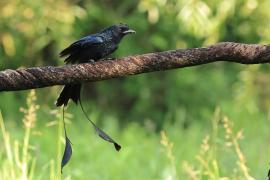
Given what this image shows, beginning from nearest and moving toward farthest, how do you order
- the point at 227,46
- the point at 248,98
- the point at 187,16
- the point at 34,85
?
1. the point at 34,85
2. the point at 227,46
3. the point at 187,16
4. the point at 248,98

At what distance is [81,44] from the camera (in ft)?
9.83

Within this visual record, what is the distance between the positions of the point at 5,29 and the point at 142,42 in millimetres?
1672

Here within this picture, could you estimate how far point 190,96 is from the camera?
997 cm

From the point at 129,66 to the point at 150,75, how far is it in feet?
24.2

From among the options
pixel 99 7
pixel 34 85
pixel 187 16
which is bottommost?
pixel 34 85

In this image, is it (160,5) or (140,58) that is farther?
(160,5)

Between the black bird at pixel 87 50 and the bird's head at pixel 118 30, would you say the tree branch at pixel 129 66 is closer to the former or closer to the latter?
the black bird at pixel 87 50

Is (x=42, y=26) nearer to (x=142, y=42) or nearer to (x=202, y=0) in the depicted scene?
(x=142, y=42)

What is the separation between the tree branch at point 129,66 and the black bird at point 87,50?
20 centimetres

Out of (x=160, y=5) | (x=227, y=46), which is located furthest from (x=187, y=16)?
(x=227, y=46)

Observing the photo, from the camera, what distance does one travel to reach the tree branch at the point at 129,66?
262cm

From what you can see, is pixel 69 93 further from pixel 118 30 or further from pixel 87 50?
pixel 118 30

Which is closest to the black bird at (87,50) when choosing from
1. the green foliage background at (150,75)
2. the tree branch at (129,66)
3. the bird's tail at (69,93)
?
the bird's tail at (69,93)

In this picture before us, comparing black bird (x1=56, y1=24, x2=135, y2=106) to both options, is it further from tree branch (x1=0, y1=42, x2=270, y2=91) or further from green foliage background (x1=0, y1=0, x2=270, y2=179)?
green foliage background (x1=0, y1=0, x2=270, y2=179)
